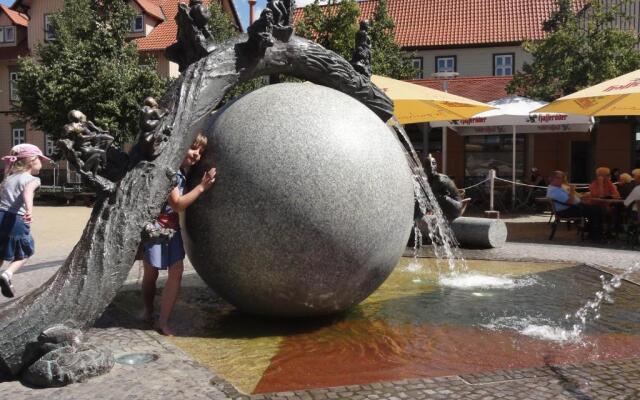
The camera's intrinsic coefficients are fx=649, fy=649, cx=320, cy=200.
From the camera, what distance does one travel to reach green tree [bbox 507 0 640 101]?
2017 cm

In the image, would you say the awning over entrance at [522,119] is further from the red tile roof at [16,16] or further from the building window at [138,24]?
the red tile roof at [16,16]

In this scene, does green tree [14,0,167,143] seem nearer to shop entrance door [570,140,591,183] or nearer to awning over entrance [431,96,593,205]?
awning over entrance [431,96,593,205]

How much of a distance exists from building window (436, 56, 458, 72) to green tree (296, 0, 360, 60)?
1320 centimetres

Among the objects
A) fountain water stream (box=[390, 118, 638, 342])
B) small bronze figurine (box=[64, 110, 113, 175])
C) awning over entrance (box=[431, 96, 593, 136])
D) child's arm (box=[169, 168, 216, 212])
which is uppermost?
awning over entrance (box=[431, 96, 593, 136])

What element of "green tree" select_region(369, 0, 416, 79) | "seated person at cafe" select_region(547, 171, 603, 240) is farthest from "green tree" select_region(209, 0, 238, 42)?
"seated person at cafe" select_region(547, 171, 603, 240)

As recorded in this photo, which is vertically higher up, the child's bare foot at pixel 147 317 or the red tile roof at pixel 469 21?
the red tile roof at pixel 469 21

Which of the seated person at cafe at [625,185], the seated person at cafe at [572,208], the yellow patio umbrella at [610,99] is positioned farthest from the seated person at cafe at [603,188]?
the yellow patio umbrella at [610,99]

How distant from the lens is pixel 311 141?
530cm

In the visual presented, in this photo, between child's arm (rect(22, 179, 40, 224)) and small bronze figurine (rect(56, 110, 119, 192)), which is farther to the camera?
child's arm (rect(22, 179, 40, 224))

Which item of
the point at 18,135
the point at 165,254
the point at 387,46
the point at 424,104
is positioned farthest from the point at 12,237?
the point at 18,135

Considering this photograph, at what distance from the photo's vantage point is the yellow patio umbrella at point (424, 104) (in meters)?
13.9

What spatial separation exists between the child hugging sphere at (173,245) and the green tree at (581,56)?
1745 centimetres

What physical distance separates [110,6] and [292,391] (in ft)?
92.6

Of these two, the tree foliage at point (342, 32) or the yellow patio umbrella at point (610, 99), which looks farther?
the tree foliage at point (342, 32)
